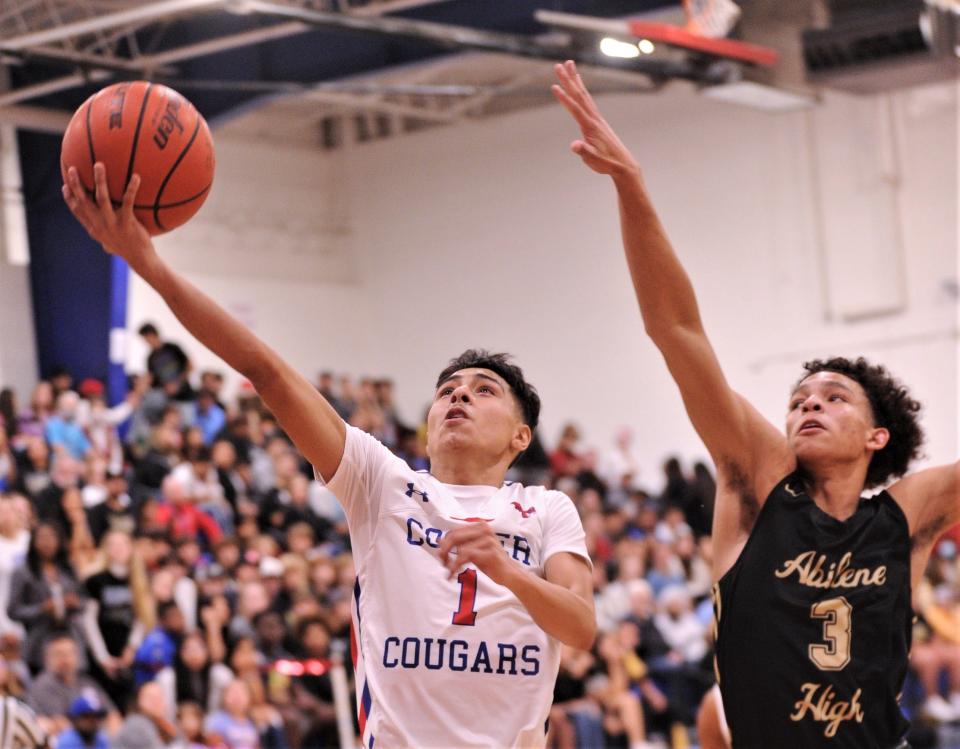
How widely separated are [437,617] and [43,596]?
22.5 ft

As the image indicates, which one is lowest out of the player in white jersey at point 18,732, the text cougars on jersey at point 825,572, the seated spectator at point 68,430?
the player in white jersey at point 18,732

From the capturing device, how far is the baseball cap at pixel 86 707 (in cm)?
938

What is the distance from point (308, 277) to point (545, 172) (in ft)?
11.8

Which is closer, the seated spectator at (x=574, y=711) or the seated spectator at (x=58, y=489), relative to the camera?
the seated spectator at (x=58, y=489)

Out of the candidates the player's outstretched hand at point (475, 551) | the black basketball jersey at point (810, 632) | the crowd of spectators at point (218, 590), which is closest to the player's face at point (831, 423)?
the black basketball jersey at point (810, 632)

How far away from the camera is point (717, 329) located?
1917 cm

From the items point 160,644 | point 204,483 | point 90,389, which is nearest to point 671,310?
point 160,644

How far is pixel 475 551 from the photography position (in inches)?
135

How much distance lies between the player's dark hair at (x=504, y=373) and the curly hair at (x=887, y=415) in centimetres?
78

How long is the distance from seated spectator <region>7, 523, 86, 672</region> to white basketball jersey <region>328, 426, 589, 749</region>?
6.44 m

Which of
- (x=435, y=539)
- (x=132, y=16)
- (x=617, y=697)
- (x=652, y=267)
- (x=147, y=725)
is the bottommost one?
(x=617, y=697)

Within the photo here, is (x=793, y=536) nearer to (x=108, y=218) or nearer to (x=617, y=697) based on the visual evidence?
(x=108, y=218)

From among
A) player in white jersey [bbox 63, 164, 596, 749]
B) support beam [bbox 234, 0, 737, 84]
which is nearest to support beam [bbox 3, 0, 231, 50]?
support beam [bbox 234, 0, 737, 84]

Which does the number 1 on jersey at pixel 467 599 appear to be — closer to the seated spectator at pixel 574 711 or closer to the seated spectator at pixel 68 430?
the seated spectator at pixel 574 711
